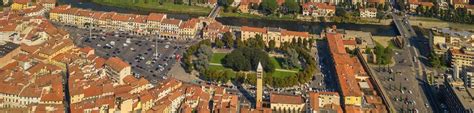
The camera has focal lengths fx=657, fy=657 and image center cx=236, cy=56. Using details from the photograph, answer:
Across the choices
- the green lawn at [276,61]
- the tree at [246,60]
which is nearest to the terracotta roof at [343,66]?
the green lawn at [276,61]

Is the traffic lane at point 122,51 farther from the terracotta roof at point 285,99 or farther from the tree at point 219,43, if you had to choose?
the terracotta roof at point 285,99

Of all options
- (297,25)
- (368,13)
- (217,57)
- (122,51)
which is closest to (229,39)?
(217,57)

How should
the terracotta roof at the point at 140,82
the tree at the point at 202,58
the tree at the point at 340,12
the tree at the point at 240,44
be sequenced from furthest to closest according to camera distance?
the tree at the point at 340,12 < the tree at the point at 240,44 < the tree at the point at 202,58 < the terracotta roof at the point at 140,82

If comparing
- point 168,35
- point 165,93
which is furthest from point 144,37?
point 165,93

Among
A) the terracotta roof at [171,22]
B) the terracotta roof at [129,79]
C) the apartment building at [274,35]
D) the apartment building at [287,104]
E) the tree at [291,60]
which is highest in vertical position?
the terracotta roof at [171,22]

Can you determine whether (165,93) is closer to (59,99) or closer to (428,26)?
(59,99)

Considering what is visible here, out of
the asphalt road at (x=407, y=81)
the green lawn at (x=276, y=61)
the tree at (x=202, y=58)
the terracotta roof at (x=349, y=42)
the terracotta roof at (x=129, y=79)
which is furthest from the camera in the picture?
the terracotta roof at (x=349, y=42)

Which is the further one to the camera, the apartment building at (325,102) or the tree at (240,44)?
the tree at (240,44)

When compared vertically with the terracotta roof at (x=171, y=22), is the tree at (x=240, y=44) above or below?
below
